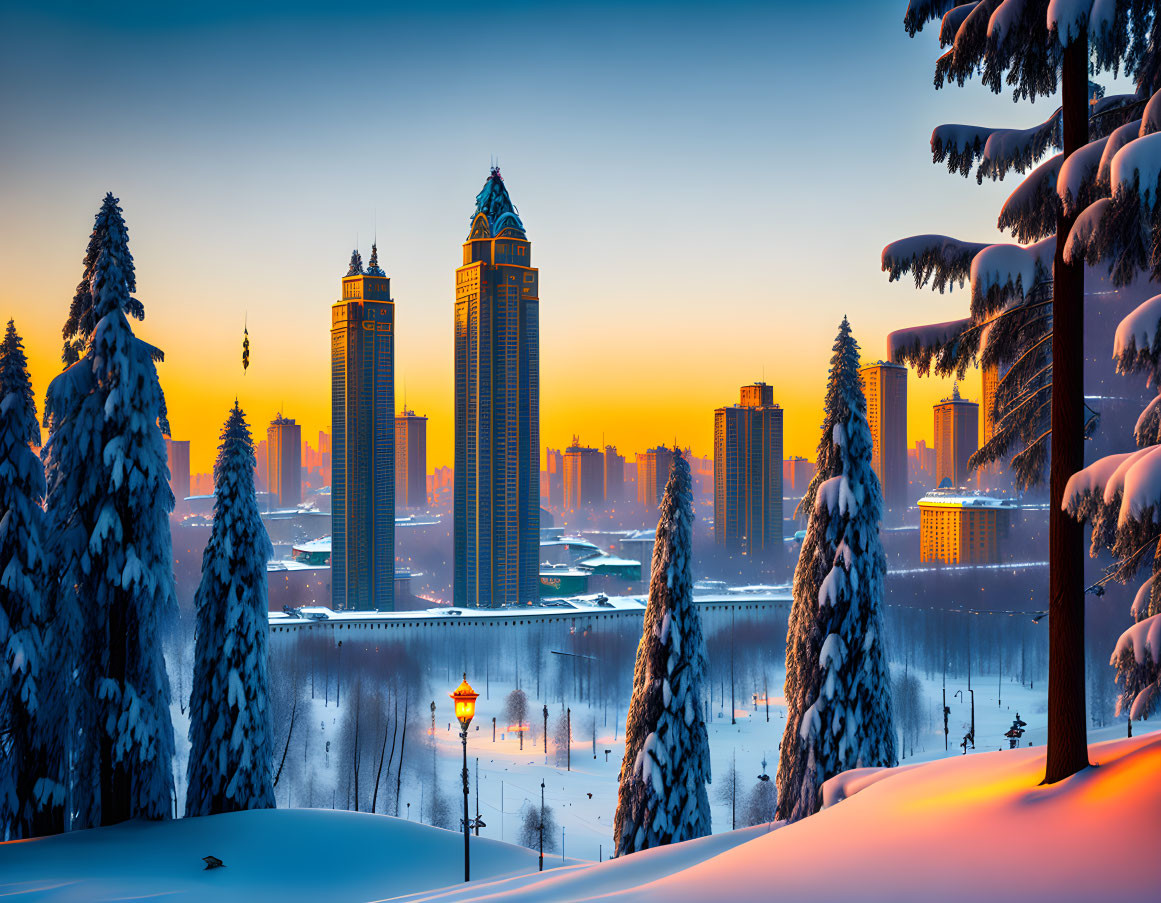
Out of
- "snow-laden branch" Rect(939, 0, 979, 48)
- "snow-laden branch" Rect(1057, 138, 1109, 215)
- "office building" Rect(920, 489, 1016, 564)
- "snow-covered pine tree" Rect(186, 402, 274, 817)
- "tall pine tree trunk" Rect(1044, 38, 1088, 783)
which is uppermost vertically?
"snow-laden branch" Rect(939, 0, 979, 48)

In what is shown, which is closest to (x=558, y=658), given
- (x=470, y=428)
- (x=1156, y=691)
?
(x=470, y=428)

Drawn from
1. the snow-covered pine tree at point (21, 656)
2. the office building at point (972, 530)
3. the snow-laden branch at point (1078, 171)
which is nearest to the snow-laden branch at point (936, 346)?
the snow-laden branch at point (1078, 171)

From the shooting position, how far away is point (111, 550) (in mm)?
17484

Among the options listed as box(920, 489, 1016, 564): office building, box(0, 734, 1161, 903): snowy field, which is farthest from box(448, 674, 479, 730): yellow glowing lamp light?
box(920, 489, 1016, 564): office building

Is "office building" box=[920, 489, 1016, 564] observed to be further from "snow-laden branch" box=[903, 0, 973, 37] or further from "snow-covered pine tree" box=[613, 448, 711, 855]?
"snow-laden branch" box=[903, 0, 973, 37]

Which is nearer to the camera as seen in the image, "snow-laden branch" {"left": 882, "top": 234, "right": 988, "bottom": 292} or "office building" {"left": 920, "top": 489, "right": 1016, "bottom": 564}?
"snow-laden branch" {"left": 882, "top": 234, "right": 988, "bottom": 292}

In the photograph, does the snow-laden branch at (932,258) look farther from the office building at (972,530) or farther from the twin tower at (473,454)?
the office building at (972,530)

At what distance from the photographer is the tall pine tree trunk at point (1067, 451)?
7.60m

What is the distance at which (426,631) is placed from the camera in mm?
136875

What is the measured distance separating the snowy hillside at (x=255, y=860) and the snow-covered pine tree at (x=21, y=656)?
2138 millimetres

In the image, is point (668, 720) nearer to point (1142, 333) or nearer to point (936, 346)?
point (936, 346)

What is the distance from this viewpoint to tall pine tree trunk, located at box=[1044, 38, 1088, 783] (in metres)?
7.60

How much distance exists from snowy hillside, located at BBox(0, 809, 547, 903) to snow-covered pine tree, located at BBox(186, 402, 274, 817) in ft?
7.88

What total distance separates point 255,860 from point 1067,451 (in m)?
15.6
